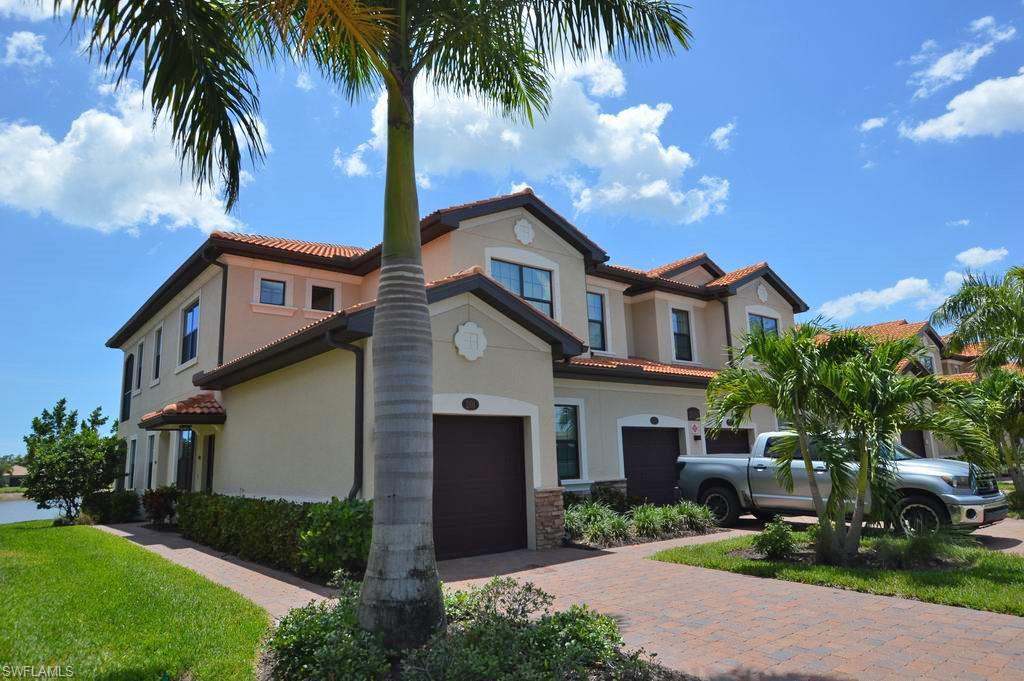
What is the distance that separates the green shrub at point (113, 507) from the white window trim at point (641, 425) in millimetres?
14202

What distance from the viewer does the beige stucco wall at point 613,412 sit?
15383 mm

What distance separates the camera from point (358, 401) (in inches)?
404

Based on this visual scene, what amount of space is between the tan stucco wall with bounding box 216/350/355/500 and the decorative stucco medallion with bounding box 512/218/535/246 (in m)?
5.95

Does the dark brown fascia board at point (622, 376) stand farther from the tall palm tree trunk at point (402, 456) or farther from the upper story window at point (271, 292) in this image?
the tall palm tree trunk at point (402, 456)

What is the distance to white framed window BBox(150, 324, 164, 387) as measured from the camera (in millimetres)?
20859

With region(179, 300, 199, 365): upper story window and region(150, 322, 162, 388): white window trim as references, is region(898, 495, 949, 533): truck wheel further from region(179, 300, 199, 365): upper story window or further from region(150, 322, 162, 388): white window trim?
region(150, 322, 162, 388): white window trim

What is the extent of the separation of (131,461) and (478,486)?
17758 millimetres

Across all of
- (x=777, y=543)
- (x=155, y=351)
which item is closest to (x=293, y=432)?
(x=777, y=543)

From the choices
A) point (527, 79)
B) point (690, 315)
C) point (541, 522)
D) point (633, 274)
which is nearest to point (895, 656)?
point (541, 522)

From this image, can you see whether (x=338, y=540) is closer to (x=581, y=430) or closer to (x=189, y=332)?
(x=581, y=430)

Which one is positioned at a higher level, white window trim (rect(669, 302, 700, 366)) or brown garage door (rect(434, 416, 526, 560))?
white window trim (rect(669, 302, 700, 366))

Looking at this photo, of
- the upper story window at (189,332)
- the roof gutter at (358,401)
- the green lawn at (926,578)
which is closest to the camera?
the green lawn at (926,578)

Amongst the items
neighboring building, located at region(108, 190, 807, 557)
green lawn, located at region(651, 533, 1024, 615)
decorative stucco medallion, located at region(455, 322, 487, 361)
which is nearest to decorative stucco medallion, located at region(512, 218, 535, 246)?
neighboring building, located at region(108, 190, 807, 557)

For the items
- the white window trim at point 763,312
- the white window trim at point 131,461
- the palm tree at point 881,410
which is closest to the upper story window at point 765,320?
the white window trim at point 763,312
